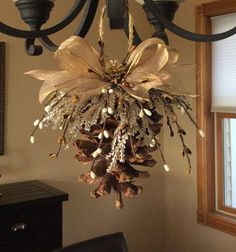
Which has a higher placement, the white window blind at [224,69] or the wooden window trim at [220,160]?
the white window blind at [224,69]

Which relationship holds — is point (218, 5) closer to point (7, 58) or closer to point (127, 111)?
point (7, 58)

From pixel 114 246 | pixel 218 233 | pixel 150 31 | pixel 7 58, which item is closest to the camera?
pixel 114 246

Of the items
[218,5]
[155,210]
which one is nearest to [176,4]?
[218,5]

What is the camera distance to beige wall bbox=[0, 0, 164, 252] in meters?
2.49

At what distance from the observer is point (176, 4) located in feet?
3.73

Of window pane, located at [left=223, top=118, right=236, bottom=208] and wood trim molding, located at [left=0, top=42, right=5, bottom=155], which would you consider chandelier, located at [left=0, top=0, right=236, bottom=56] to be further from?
window pane, located at [left=223, top=118, right=236, bottom=208]

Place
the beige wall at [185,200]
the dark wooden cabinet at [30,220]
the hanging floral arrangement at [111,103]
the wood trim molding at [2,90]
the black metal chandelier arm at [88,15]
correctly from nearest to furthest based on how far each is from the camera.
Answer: the hanging floral arrangement at [111,103] < the black metal chandelier arm at [88,15] < the dark wooden cabinet at [30,220] < the wood trim molding at [2,90] < the beige wall at [185,200]

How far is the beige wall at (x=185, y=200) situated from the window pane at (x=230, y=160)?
230 mm

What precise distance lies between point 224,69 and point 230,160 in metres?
0.64

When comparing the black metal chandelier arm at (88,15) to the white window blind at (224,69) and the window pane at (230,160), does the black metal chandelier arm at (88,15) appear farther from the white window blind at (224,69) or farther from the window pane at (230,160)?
the window pane at (230,160)

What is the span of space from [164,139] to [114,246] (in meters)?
1.56

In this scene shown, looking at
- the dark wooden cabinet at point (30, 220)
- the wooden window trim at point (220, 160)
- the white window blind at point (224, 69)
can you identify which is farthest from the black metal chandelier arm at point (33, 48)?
the wooden window trim at point (220, 160)

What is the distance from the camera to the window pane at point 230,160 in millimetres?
2654

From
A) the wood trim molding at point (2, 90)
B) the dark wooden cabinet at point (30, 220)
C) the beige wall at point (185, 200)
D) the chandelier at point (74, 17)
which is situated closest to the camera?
the chandelier at point (74, 17)
